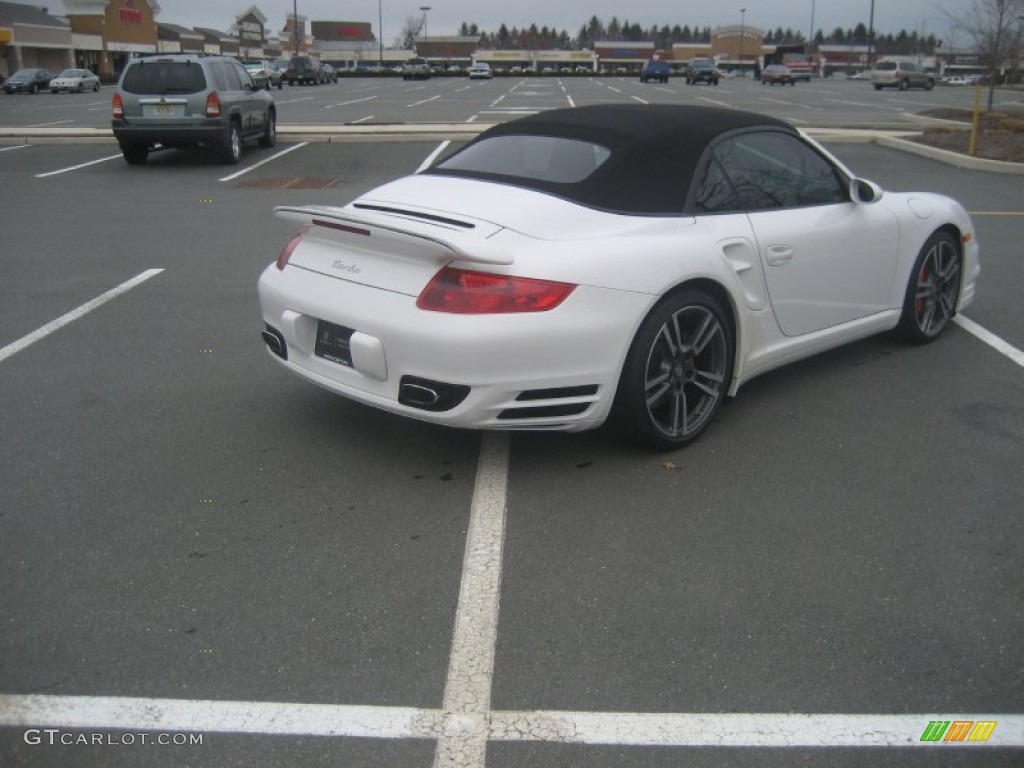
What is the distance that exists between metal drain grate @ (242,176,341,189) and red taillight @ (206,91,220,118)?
1.74m

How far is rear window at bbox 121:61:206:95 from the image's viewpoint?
14.9 metres

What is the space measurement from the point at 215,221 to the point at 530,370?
759 cm

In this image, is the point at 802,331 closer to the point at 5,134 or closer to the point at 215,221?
the point at 215,221

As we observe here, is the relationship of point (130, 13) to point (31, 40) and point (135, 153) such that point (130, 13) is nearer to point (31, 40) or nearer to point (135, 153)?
point (31, 40)

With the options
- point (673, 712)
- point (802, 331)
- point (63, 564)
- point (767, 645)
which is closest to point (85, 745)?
point (63, 564)

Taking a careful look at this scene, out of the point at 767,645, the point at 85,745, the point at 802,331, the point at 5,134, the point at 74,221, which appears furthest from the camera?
the point at 5,134

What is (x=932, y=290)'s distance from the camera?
589cm

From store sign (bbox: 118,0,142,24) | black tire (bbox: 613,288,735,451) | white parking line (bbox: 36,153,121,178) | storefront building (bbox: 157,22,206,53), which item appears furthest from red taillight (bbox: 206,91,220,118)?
storefront building (bbox: 157,22,206,53)

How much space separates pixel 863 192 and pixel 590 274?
216 cm

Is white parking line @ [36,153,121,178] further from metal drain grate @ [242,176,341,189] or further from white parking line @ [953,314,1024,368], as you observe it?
white parking line @ [953,314,1024,368]

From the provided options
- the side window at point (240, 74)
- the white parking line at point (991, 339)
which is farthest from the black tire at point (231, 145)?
the white parking line at point (991, 339)

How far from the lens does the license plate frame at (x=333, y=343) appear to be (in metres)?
4.07

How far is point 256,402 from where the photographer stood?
4980 millimetres

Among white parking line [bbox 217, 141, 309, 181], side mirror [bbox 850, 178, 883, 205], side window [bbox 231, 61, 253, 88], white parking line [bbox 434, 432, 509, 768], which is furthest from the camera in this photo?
side window [bbox 231, 61, 253, 88]
